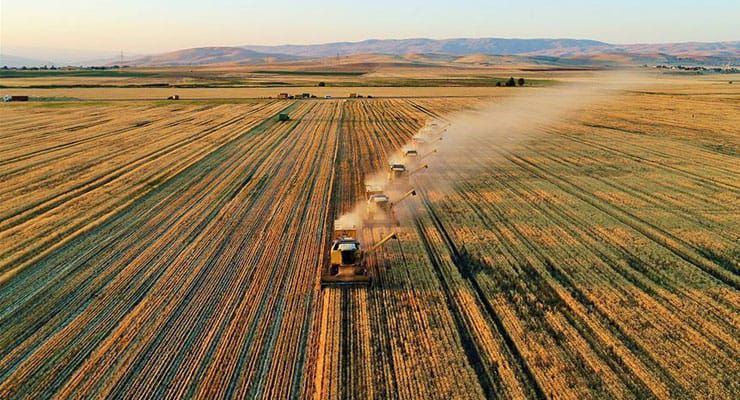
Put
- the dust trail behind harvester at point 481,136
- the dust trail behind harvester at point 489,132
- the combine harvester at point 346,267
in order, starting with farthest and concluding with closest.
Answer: the dust trail behind harvester at point 489,132, the dust trail behind harvester at point 481,136, the combine harvester at point 346,267

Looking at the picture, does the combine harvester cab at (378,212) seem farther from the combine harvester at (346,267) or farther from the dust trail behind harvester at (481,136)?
the combine harvester at (346,267)

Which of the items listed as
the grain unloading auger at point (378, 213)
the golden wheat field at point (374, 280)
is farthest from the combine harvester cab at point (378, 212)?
the golden wheat field at point (374, 280)

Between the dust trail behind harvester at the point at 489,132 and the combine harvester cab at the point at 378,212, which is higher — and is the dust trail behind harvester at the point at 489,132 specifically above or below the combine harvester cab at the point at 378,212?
above

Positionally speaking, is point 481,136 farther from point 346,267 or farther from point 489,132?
point 346,267

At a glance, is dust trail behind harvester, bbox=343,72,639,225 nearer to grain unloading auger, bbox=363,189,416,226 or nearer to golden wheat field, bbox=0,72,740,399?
golden wheat field, bbox=0,72,740,399

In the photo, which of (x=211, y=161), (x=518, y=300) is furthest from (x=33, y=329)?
(x=211, y=161)

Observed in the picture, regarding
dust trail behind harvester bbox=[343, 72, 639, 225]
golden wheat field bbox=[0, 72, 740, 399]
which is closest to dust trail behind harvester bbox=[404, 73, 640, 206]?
dust trail behind harvester bbox=[343, 72, 639, 225]

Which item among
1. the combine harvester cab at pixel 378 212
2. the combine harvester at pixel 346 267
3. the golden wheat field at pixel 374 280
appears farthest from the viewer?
the combine harvester cab at pixel 378 212

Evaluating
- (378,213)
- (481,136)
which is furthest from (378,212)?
(481,136)
